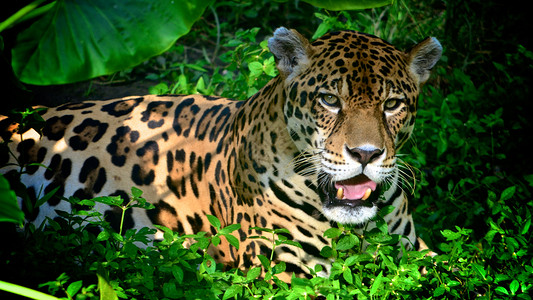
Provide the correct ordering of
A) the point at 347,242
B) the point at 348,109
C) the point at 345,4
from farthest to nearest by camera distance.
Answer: the point at 348,109 → the point at 347,242 → the point at 345,4

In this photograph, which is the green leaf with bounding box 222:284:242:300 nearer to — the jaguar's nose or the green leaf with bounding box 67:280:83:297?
the green leaf with bounding box 67:280:83:297

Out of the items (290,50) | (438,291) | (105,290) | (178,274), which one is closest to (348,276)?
(438,291)

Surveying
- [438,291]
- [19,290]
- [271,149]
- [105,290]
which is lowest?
[438,291]

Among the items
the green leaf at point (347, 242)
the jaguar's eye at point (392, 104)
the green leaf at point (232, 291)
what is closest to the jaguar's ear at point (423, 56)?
the jaguar's eye at point (392, 104)

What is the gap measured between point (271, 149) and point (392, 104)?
752mm

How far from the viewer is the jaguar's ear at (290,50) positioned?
368cm

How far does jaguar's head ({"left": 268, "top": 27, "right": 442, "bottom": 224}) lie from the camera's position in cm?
346

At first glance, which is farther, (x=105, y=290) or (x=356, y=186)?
(x=356, y=186)

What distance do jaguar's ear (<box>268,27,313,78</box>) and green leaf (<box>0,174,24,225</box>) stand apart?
206 cm

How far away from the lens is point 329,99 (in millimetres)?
3598

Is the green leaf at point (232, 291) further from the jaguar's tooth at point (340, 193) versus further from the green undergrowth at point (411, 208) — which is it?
the jaguar's tooth at point (340, 193)

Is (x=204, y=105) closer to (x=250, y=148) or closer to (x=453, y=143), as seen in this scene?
(x=250, y=148)

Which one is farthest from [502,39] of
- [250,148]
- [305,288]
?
[305,288]

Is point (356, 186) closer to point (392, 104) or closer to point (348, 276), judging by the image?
point (392, 104)
